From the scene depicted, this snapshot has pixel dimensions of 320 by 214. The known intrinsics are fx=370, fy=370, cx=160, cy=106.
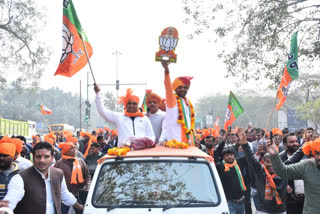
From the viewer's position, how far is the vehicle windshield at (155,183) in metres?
3.71

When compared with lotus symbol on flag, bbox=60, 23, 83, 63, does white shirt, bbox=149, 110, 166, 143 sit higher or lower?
lower

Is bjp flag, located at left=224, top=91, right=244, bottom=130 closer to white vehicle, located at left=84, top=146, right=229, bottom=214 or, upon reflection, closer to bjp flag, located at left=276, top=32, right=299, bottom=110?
→ bjp flag, located at left=276, top=32, right=299, bottom=110

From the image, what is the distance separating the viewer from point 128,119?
566cm

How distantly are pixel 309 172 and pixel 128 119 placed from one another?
2706mm

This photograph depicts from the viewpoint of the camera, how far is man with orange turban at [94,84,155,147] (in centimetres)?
559

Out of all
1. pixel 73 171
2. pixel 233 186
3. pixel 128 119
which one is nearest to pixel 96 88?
pixel 128 119

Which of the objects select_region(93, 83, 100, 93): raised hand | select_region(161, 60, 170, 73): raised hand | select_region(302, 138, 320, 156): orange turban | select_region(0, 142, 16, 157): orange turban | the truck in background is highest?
select_region(161, 60, 170, 73): raised hand

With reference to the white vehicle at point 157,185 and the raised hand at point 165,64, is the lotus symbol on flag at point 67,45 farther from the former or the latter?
the white vehicle at point 157,185

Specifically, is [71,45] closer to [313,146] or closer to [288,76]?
[288,76]

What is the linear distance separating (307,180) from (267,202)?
1.39m

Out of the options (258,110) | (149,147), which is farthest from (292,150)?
(258,110)

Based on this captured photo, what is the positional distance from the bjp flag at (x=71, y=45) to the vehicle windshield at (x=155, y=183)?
242cm

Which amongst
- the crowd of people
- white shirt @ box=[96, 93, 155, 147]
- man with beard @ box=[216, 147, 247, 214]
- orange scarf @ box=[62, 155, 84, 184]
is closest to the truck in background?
the crowd of people

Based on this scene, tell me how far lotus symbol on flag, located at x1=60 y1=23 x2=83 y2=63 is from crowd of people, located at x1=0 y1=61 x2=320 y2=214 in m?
0.83
